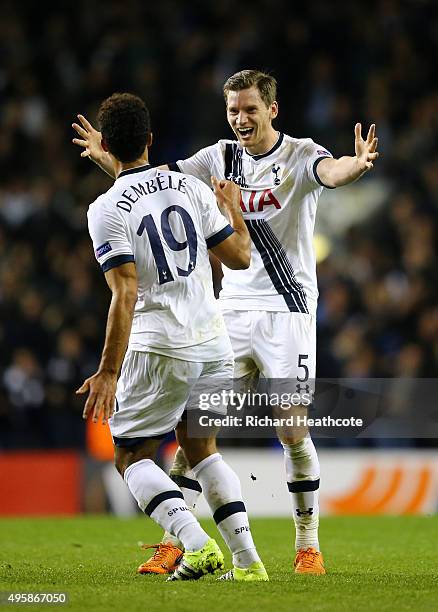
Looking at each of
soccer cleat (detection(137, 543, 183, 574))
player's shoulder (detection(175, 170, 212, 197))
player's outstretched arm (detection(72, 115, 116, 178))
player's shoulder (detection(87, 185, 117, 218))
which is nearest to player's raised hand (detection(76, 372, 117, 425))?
player's shoulder (detection(87, 185, 117, 218))

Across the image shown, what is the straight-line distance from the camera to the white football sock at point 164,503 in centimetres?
529

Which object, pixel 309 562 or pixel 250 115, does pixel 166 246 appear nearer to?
pixel 250 115

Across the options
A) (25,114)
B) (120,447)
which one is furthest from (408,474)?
(25,114)

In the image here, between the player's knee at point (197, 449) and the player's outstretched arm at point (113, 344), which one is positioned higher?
the player's outstretched arm at point (113, 344)

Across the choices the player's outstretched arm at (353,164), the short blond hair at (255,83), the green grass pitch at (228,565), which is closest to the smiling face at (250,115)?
the short blond hair at (255,83)

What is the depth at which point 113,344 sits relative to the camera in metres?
5.16

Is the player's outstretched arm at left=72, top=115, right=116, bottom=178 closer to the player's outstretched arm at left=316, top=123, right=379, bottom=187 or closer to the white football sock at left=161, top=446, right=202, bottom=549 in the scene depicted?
the player's outstretched arm at left=316, top=123, right=379, bottom=187

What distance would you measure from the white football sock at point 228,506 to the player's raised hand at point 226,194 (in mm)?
1195

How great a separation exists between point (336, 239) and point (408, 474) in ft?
12.7

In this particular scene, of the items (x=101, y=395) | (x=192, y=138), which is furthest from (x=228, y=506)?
(x=192, y=138)

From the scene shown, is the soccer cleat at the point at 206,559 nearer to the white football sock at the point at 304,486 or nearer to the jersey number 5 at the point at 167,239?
the white football sock at the point at 304,486

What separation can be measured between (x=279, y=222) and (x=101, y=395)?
1805 mm

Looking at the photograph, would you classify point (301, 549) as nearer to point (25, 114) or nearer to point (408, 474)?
point (408, 474)

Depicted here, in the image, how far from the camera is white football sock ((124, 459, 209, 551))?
529 centimetres
